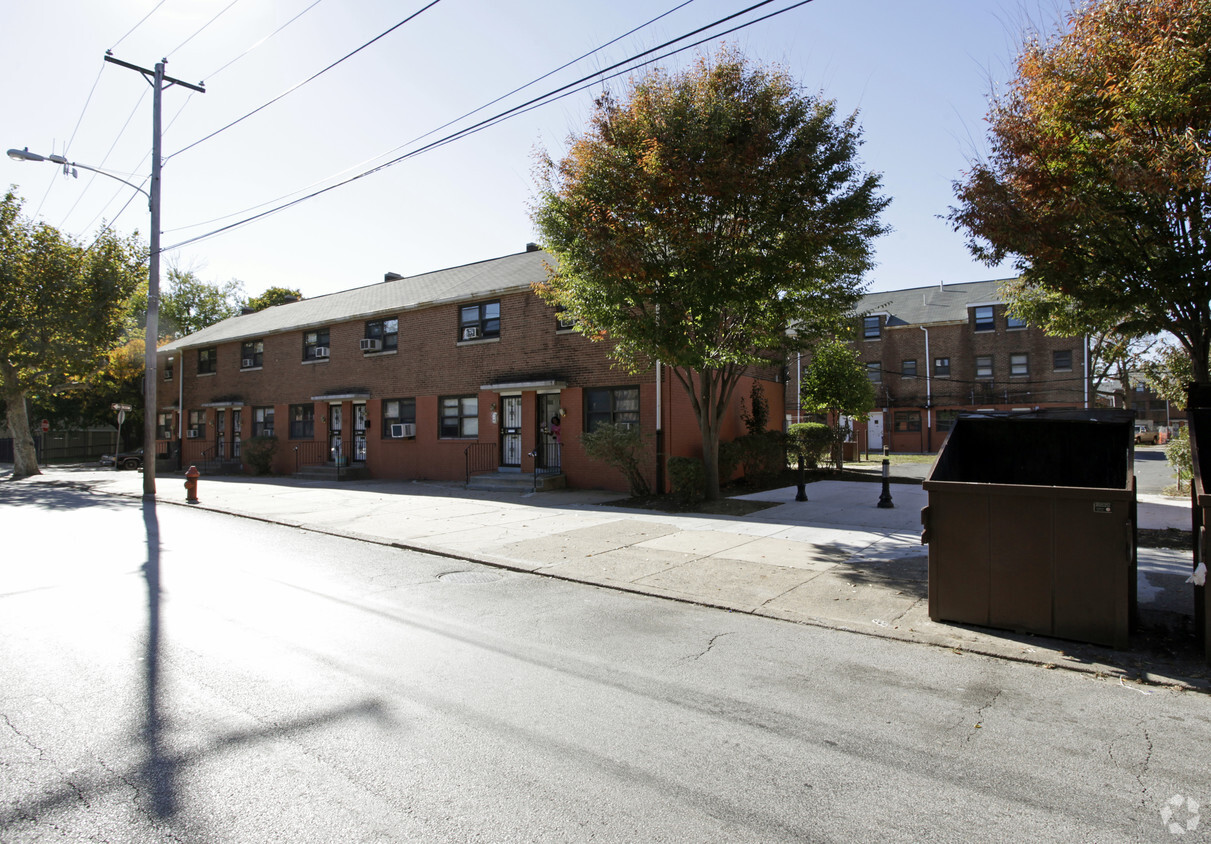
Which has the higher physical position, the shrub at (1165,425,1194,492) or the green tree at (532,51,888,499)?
the green tree at (532,51,888,499)

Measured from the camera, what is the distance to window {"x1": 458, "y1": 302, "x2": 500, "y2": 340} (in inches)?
784

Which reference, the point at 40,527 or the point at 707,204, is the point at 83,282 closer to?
the point at 40,527

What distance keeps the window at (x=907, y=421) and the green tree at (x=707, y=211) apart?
1395 inches

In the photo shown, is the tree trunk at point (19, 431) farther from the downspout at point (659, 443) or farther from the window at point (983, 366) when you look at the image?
the window at point (983, 366)

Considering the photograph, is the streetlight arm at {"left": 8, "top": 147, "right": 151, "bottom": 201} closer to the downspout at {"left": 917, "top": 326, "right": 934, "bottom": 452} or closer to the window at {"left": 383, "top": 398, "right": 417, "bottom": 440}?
the window at {"left": 383, "top": 398, "right": 417, "bottom": 440}

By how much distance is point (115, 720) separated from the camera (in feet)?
12.6

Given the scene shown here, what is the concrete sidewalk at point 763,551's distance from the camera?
5414mm

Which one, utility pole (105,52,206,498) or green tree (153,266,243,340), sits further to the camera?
green tree (153,266,243,340)

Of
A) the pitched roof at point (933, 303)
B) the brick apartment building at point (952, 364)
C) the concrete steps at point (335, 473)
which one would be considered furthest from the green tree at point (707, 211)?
the pitched roof at point (933, 303)

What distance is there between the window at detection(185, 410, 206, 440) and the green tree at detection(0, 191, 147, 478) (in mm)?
4576

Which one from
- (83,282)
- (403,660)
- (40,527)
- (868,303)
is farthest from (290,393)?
(868,303)

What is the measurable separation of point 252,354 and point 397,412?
10162 mm

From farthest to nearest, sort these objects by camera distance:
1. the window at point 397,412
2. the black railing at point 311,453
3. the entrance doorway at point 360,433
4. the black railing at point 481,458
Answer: the black railing at point 311,453 → the entrance doorway at point 360,433 → the window at point 397,412 → the black railing at point 481,458

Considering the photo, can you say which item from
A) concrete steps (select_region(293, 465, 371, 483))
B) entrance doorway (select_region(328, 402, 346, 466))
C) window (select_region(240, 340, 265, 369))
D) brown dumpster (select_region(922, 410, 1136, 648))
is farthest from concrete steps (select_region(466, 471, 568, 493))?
window (select_region(240, 340, 265, 369))
